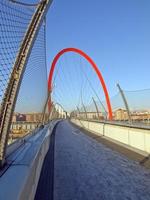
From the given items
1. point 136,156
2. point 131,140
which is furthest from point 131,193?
point 131,140

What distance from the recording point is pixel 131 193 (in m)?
7.09

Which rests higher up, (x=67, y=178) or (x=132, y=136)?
(x=132, y=136)

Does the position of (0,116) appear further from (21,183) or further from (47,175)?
(47,175)

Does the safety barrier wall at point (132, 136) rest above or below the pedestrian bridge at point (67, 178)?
above

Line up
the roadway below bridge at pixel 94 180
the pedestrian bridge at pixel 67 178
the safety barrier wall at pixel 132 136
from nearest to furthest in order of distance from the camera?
the pedestrian bridge at pixel 67 178 < the roadway below bridge at pixel 94 180 < the safety barrier wall at pixel 132 136

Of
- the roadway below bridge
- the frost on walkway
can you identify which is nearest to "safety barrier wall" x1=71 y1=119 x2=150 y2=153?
the frost on walkway

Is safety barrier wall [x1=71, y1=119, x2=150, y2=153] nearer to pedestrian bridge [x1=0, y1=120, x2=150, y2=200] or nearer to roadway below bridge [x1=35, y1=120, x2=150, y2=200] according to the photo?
roadway below bridge [x1=35, y1=120, x2=150, y2=200]

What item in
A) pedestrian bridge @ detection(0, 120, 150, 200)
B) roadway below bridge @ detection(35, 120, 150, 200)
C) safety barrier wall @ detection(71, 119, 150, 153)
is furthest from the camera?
safety barrier wall @ detection(71, 119, 150, 153)

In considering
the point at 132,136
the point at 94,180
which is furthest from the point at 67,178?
the point at 132,136

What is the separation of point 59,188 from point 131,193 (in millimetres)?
1446

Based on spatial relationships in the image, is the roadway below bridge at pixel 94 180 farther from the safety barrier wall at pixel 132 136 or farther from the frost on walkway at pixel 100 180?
the safety barrier wall at pixel 132 136

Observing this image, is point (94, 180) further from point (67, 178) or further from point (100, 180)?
point (67, 178)

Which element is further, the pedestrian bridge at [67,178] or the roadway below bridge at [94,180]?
the roadway below bridge at [94,180]

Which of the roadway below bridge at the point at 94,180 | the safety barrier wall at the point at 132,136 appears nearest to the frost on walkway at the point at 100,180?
the roadway below bridge at the point at 94,180
